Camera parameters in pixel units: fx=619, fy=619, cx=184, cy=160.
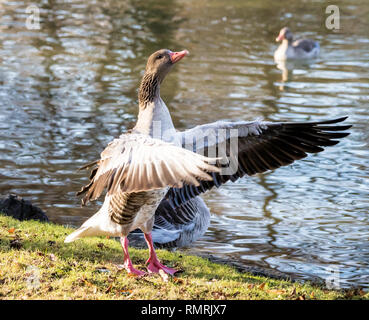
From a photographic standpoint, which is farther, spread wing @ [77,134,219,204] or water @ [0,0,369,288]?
water @ [0,0,369,288]

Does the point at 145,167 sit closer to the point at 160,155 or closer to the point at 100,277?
the point at 160,155

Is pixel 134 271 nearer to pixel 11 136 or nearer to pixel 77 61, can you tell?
pixel 11 136

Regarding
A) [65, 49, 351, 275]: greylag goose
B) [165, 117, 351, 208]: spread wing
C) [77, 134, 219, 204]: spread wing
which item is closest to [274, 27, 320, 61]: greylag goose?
[65, 49, 351, 275]: greylag goose

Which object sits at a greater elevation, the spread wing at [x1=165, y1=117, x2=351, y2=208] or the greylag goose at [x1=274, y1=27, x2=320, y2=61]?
the greylag goose at [x1=274, y1=27, x2=320, y2=61]

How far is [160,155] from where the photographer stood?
4.97 metres

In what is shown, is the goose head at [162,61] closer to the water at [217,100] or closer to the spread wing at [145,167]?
the spread wing at [145,167]

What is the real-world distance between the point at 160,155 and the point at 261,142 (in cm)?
225

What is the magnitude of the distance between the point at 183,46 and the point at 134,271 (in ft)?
47.6

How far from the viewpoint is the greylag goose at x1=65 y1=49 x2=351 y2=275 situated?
16.5 feet

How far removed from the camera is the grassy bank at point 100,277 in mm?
5531

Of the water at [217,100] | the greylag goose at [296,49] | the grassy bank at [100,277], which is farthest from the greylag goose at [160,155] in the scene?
the greylag goose at [296,49]

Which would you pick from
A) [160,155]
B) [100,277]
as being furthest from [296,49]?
[160,155]

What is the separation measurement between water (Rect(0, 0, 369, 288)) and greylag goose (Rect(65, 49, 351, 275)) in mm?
1917

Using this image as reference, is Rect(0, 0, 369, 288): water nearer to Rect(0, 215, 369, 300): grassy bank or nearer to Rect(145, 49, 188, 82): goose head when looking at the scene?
Rect(0, 215, 369, 300): grassy bank
